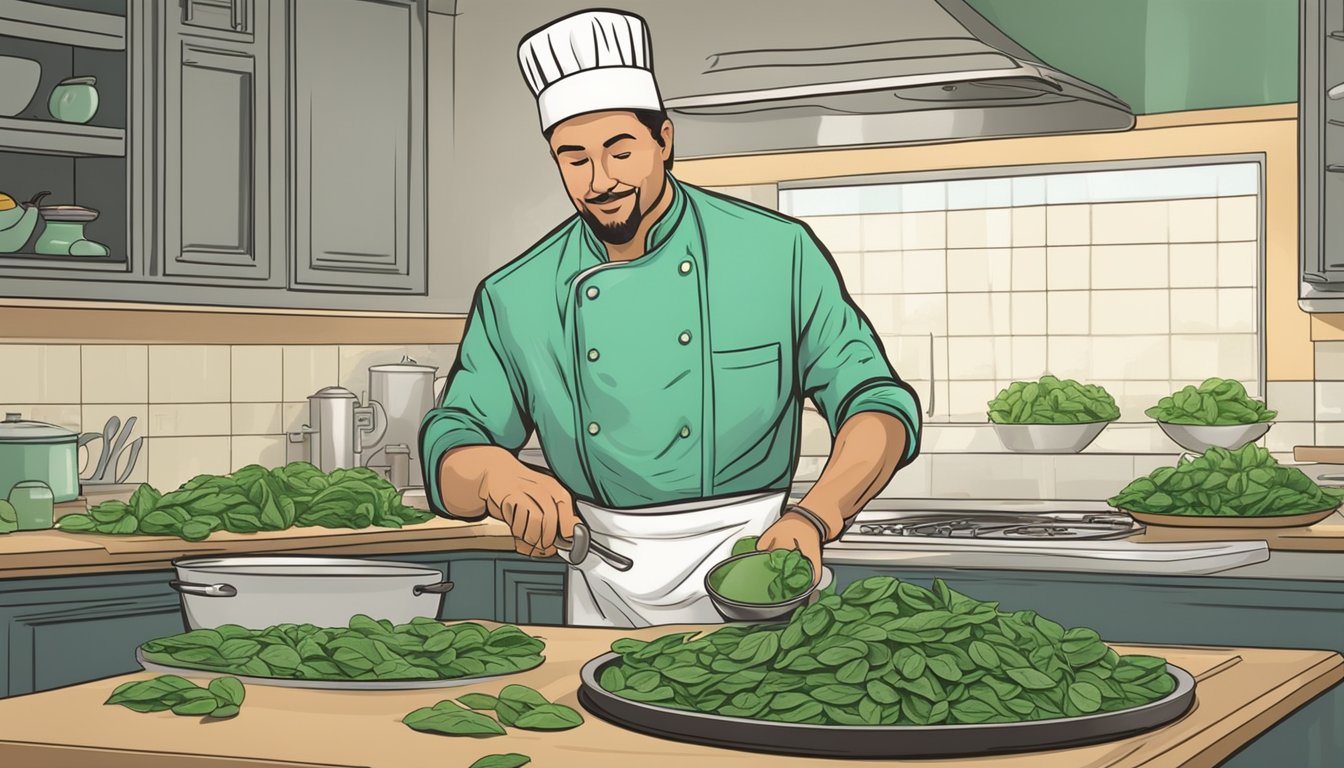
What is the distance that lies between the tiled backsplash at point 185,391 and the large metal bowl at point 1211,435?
2035 mm

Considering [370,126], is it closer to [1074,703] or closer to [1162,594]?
[1162,594]

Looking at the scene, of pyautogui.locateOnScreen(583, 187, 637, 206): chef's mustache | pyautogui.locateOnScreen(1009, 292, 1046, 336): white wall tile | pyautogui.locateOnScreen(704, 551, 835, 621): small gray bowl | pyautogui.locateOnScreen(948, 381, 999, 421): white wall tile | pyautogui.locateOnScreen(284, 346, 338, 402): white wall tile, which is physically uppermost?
pyautogui.locateOnScreen(583, 187, 637, 206): chef's mustache

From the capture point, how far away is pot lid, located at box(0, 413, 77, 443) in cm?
332

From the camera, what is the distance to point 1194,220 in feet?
13.2

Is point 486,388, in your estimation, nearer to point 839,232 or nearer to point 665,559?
point 665,559

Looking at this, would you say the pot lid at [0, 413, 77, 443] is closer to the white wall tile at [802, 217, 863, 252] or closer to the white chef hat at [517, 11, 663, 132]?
the white chef hat at [517, 11, 663, 132]

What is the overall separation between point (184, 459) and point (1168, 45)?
8.61ft

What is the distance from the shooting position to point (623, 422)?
268 cm

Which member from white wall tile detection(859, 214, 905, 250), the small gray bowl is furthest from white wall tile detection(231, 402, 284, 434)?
the small gray bowl

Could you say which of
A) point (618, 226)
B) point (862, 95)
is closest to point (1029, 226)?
point (862, 95)

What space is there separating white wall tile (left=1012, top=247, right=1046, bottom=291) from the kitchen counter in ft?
8.97

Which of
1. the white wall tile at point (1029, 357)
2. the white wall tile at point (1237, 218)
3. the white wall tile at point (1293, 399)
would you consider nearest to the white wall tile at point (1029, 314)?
the white wall tile at point (1029, 357)

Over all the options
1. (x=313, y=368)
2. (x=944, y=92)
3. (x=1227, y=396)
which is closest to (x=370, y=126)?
(x=313, y=368)

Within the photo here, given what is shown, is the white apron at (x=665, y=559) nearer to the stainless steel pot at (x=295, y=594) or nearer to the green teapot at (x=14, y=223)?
the stainless steel pot at (x=295, y=594)
